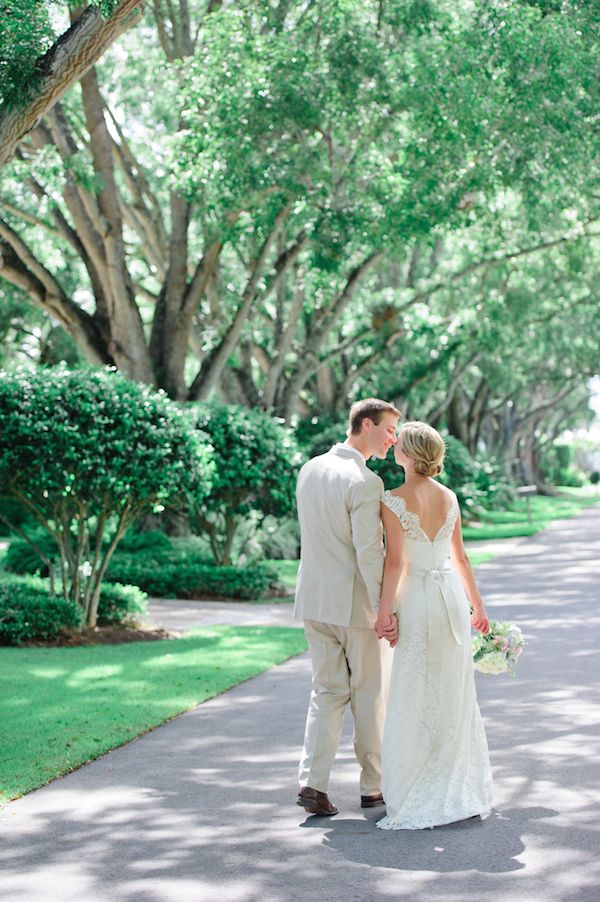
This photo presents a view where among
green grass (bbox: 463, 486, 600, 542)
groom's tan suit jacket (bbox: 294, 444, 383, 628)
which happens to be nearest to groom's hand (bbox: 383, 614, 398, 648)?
groom's tan suit jacket (bbox: 294, 444, 383, 628)

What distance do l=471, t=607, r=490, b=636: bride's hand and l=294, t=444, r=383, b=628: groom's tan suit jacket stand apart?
2.30ft

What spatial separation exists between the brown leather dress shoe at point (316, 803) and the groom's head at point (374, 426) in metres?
1.76

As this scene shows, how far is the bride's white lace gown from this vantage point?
19.8 feet

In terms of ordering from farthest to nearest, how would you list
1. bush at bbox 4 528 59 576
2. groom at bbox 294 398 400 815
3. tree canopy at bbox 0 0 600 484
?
bush at bbox 4 528 59 576, tree canopy at bbox 0 0 600 484, groom at bbox 294 398 400 815

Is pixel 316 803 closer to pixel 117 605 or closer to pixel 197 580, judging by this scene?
pixel 117 605

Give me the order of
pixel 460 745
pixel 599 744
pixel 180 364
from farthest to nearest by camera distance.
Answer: pixel 180 364
pixel 599 744
pixel 460 745

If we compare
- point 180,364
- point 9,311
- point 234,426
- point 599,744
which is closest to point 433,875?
point 599,744

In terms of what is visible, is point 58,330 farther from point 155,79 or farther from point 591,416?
point 591,416

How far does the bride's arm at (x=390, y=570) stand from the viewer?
6.31 metres

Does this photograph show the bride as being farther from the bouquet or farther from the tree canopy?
the tree canopy

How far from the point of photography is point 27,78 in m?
8.93

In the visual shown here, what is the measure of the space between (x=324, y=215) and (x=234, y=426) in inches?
130

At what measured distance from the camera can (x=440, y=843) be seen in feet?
18.5

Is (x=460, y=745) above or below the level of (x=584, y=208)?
below
